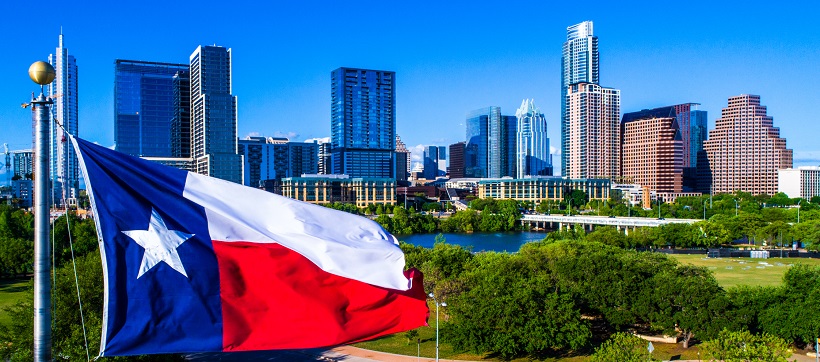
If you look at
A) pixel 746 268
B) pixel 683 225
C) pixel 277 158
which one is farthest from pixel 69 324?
pixel 277 158

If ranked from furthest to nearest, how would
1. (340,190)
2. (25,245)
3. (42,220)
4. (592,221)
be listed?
(340,190)
(592,221)
(25,245)
(42,220)

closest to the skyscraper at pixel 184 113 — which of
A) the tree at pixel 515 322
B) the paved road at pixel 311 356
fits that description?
the paved road at pixel 311 356

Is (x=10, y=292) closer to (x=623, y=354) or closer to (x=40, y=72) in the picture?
(x=623, y=354)

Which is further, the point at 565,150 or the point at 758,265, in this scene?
the point at 565,150

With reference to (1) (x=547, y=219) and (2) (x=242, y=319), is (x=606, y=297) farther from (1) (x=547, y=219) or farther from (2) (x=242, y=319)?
(1) (x=547, y=219)

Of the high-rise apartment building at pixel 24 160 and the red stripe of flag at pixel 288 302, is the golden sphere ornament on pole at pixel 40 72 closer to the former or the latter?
the red stripe of flag at pixel 288 302

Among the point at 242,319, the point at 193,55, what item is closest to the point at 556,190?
the point at 193,55
